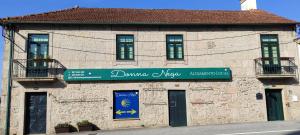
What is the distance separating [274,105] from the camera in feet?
61.1

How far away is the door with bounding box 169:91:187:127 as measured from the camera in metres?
17.8

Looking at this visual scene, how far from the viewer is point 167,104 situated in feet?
58.0

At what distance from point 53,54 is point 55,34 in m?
1.10

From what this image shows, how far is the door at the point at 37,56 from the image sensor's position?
16859mm

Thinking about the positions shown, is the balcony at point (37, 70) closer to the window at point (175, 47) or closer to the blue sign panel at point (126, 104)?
the blue sign panel at point (126, 104)

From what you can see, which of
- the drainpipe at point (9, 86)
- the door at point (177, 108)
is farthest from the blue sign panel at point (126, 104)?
the drainpipe at point (9, 86)

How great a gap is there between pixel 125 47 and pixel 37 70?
4752mm

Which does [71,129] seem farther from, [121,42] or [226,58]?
[226,58]

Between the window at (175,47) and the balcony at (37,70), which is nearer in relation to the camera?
the balcony at (37,70)

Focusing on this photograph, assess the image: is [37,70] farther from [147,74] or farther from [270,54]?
[270,54]

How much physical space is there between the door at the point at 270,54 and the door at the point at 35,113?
12.2 meters

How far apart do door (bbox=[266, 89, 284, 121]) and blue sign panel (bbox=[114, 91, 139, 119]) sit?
293 inches

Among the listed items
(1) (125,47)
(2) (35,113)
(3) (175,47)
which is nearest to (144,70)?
(1) (125,47)

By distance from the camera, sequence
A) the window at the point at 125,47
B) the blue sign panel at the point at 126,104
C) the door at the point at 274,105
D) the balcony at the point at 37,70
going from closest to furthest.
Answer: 1. the balcony at the point at 37,70
2. the blue sign panel at the point at 126,104
3. the window at the point at 125,47
4. the door at the point at 274,105
